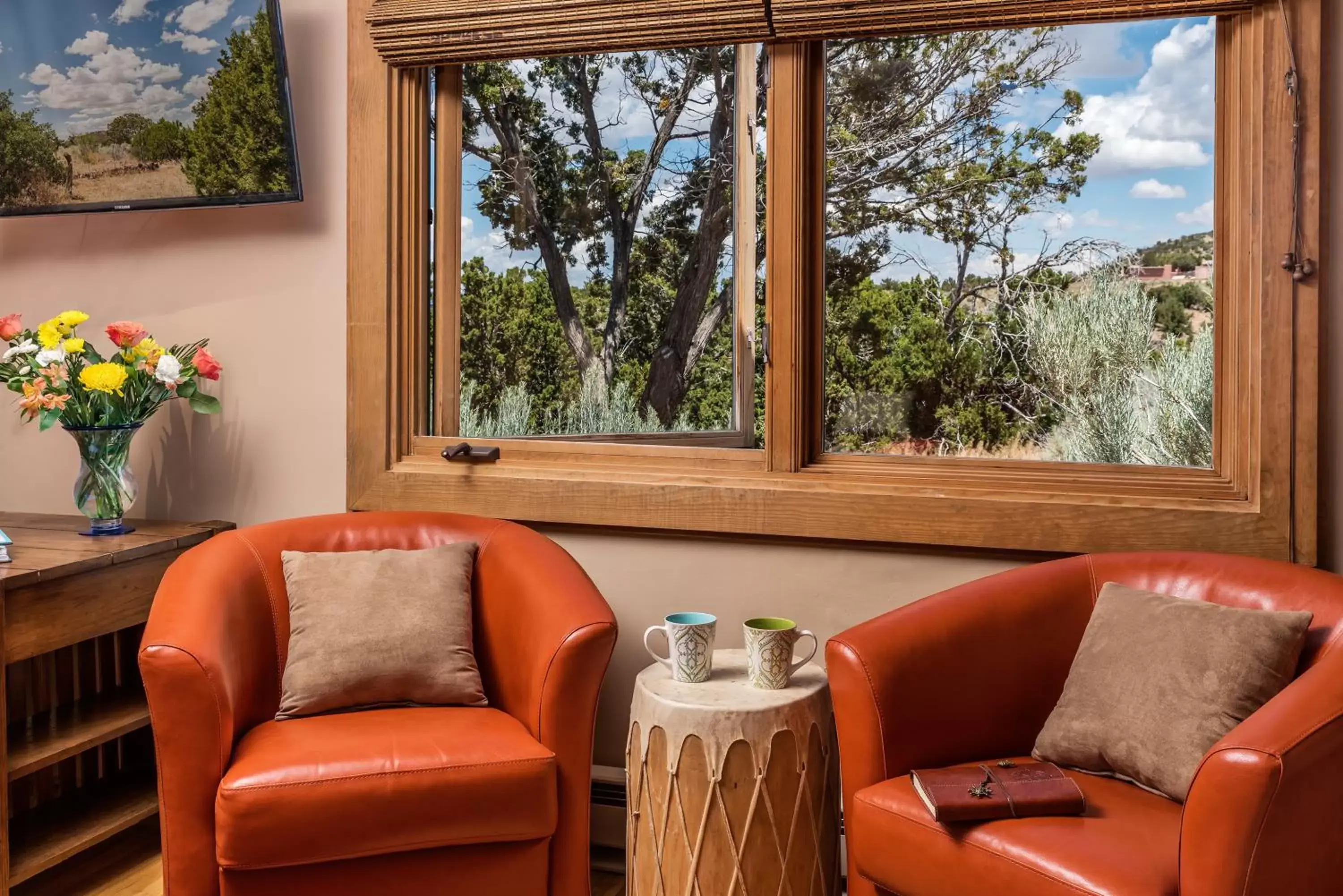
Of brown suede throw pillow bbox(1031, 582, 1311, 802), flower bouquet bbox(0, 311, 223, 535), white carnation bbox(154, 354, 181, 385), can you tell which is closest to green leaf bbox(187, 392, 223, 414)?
flower bouquet bbox(0, 311, 223, 535)

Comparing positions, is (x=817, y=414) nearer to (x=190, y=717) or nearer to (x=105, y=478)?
(x=190, y=717)

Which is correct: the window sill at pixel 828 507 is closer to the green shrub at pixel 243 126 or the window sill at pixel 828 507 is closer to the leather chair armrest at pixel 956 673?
the leather chair armrest at pixel 956 673

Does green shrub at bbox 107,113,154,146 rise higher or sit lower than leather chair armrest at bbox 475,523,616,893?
higher

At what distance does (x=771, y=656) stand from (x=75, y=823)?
1720mm

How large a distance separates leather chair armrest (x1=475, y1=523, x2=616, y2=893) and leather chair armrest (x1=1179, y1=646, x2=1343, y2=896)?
1.04 m

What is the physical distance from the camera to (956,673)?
6.50 feet

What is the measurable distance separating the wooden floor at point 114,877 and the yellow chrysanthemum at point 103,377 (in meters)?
1.14

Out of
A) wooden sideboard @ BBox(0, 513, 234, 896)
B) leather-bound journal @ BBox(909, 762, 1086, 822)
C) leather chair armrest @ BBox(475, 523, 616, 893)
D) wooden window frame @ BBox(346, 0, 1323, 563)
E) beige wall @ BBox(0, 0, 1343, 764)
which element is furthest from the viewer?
beige wall @ BBox(0, 0, 1343, 764)

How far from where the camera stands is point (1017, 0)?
2283mm

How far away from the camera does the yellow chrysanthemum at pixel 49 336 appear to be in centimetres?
266

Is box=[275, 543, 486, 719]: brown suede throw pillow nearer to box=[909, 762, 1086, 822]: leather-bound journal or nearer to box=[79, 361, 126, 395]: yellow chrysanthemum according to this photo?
box=[79, 361, 126, 395]: yellow chrysanthemum

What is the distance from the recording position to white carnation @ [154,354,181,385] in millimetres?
2674

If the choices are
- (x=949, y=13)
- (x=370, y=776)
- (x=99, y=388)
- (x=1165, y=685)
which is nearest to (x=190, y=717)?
(x=370, y=776)

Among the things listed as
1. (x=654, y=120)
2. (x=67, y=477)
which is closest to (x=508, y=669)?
(x=654, y=120)
